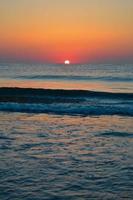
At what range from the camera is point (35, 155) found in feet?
29.5

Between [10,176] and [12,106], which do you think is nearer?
[10,176]

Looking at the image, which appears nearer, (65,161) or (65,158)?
(65,161)

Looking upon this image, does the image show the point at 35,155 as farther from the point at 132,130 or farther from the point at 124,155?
the point at 132,130

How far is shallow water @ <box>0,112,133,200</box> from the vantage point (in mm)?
6602

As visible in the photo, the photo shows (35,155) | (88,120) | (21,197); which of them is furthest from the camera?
(88,120)

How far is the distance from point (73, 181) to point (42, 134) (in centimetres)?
478

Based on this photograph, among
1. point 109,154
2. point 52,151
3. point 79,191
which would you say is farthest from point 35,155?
point 79,191

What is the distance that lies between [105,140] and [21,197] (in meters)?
5.04

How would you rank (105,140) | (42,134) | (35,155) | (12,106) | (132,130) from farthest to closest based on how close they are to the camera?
(12,106)
(132,130)
(42,134)
(105,140)
(35,155)

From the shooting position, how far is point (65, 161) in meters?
8.52

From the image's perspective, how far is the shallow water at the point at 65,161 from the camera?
6602 mm

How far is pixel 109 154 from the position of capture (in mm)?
9227

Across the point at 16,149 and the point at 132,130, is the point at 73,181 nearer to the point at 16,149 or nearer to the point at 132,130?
the point at 16,149

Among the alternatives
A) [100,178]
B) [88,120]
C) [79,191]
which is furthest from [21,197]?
[88,120]
